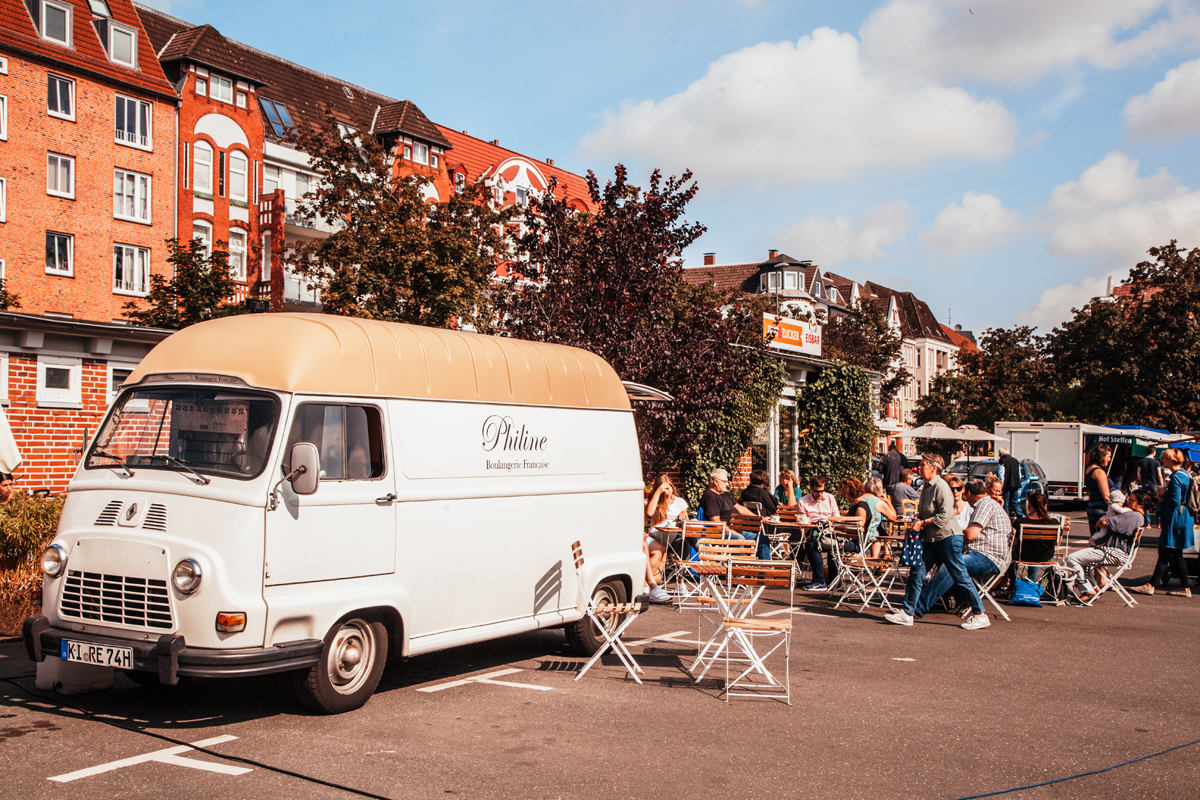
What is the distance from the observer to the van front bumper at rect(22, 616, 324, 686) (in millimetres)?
6102

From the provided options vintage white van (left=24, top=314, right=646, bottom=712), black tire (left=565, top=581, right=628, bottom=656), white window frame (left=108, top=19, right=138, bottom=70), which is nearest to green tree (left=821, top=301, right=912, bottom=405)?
white window frame (left=108, top=19, right=138, bottom=70)

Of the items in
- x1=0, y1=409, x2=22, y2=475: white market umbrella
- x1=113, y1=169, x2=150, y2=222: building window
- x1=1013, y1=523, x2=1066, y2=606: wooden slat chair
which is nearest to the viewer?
x1=0, y1=409, x2=22, y2=475: white market umbrella

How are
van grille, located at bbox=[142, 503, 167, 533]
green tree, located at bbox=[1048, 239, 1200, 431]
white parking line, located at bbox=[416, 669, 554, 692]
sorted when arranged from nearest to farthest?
1. van grille, located at bbox=[142, 503, 167, 533]
2. white parking line, located at bbox=[416, 669, 554, 692]
3. green tree, located at bbox=[1048, 239, 1200, 431]

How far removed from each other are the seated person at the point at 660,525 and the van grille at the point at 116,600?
6.72 m

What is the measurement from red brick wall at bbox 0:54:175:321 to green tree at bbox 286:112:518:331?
9424 millimetres

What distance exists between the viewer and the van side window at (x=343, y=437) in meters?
6.88

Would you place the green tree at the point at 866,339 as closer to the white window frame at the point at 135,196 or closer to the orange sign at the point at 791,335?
the orange sign at the point at 791,335

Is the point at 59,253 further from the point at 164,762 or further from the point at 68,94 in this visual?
the point at 164,762

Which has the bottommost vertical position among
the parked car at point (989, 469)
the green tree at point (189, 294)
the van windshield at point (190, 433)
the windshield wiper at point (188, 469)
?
the parked car at point (989, 469)

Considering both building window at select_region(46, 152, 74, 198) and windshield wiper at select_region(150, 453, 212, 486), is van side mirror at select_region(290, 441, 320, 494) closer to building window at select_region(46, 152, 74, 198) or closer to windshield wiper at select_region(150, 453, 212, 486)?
windshield wiper at select_region(150, 453, 212, 486)

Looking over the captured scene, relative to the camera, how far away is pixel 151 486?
665cm

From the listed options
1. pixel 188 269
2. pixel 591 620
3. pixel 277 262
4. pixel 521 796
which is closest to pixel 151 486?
pixel 521 796

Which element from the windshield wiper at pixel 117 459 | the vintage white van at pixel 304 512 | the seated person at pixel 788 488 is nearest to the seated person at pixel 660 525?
the seated person at pixel 788 488

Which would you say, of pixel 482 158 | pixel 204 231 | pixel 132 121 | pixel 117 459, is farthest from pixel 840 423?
pixel 482 158
